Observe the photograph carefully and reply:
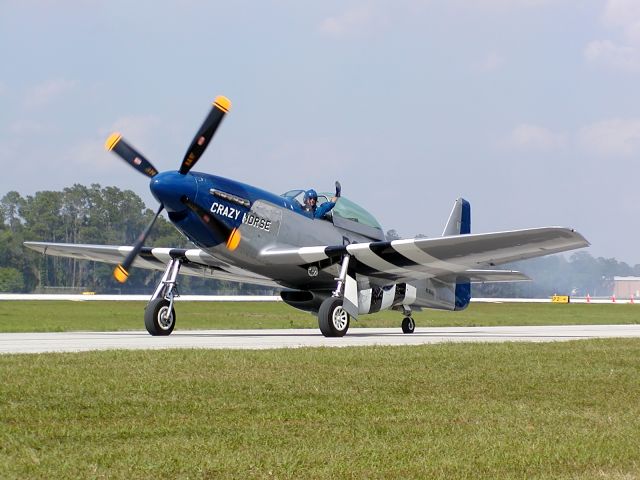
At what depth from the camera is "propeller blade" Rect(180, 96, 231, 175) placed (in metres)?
19.6

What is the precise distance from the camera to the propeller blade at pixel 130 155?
20234mm

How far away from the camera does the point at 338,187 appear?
23484 mm

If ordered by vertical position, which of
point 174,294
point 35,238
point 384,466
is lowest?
point 384,466

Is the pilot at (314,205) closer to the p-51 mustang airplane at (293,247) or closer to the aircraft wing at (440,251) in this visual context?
the p-51 mustang airplane at (293,247)

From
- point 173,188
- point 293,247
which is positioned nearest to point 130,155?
point 173,188

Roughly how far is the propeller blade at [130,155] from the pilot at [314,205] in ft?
13.8

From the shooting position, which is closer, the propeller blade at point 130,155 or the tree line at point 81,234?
the propeller blade at point 130,155

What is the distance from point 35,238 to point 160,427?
13341 cm

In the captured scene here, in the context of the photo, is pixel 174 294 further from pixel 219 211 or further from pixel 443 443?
pixel 443 443

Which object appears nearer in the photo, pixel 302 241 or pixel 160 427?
pixel 160 427

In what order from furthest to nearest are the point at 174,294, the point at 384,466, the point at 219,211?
the point at 174,294
the point at 219,211
the point at 384,466

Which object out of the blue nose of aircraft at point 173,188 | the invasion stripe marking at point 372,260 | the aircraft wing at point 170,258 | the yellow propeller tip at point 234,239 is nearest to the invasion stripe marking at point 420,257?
the invasion stripe marking at point 372,260

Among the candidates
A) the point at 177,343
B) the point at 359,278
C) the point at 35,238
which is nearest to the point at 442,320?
the point at 359,278

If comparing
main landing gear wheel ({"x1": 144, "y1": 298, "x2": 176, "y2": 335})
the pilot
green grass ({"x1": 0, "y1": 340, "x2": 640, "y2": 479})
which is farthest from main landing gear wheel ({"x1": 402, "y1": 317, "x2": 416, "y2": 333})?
green grass ({"x1": 0, "y1": 340, "x2": 640, "y2": 479})
